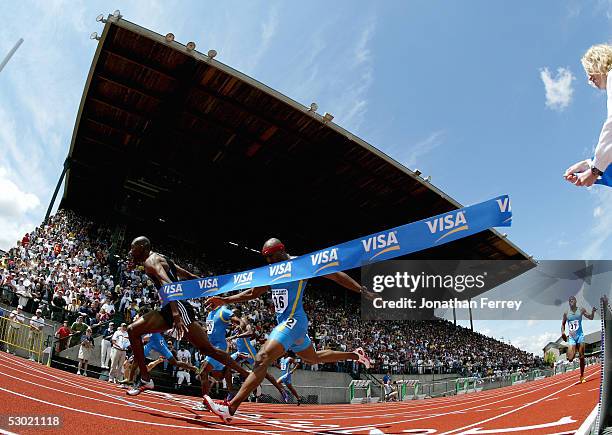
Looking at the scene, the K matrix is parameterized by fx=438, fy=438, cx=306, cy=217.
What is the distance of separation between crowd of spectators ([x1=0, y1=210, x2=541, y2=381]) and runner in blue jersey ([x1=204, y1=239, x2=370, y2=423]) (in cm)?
840

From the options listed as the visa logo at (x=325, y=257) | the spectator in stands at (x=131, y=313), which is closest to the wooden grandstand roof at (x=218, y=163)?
the spectator in stands at (x=131, y=313)

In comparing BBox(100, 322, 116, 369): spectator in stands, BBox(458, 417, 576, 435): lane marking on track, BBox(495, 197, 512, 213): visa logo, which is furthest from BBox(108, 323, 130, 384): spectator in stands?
BBox(495, 197, 512, 213): visa logo

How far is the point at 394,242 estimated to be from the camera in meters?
4.02

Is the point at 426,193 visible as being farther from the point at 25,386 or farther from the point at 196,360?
the point at 25,386

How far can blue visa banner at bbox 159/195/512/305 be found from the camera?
12.1 ft

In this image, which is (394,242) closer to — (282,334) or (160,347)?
(282,334)

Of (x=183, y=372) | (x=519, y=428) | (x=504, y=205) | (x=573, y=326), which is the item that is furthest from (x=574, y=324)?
(x=183, y=372)

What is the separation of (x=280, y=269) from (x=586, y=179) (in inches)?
117

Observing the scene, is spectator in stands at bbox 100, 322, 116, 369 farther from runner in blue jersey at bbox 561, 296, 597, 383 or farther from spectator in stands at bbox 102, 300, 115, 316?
runner in blue jersey at bbox 561, 296, 597, 383

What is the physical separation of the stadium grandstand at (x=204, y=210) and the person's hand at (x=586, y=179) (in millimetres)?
12231

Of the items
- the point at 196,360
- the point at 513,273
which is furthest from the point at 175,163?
the point at 513,273

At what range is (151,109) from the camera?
20.2 m

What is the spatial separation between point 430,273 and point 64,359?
99.7 ft

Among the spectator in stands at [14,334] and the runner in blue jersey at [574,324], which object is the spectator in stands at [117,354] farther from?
the runner in blue jersey at [574,324]
